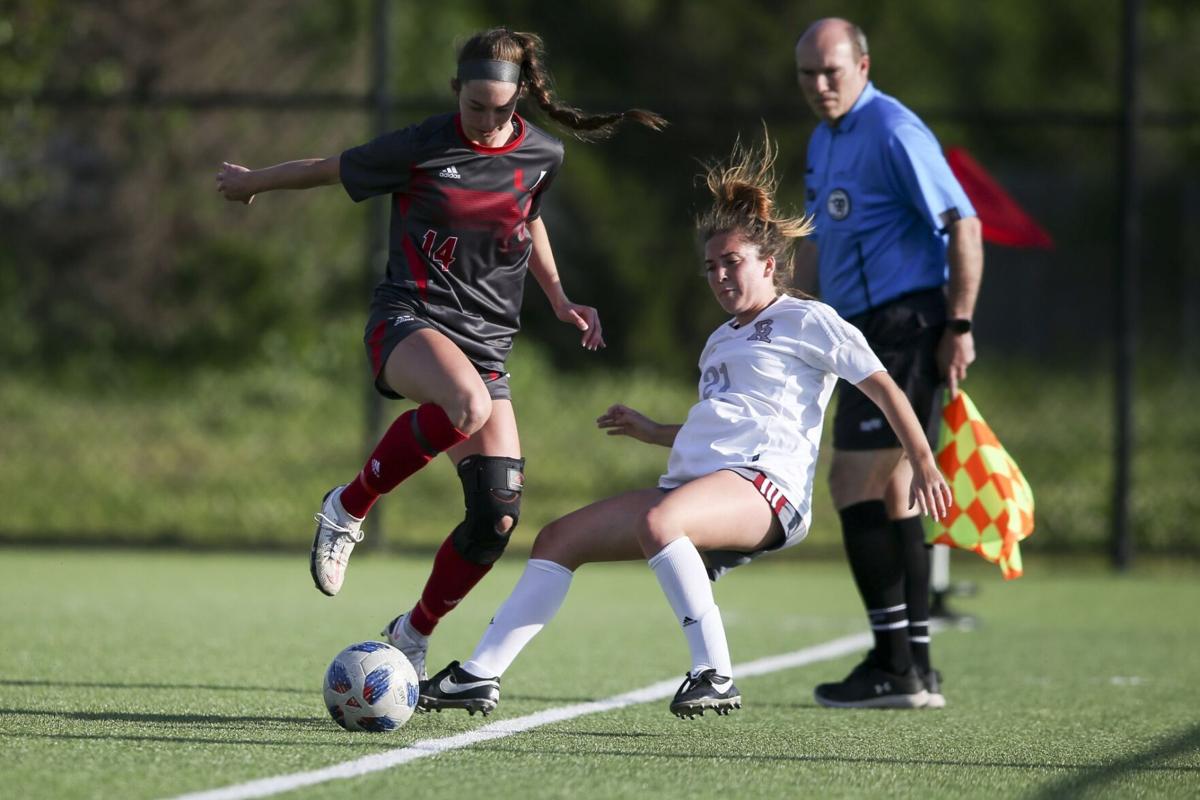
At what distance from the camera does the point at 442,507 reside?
10961 millimetres

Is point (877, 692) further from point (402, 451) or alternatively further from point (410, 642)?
point (402, 451)

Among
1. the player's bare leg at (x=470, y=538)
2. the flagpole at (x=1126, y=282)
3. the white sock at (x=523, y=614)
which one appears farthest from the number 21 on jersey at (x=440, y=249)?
the flagpole at (x=1126, y=282)

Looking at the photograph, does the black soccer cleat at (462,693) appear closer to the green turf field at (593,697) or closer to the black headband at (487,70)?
the green turf field at (593,697)

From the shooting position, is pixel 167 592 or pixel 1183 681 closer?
pixel 1183 681

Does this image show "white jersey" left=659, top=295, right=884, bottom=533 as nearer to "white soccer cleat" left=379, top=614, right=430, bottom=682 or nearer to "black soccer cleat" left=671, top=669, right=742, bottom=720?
"black soccer cleat" left=671, top=669, right=742, bottom=720

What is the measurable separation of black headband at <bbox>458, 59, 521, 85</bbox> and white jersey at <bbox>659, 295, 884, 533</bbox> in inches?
38.3

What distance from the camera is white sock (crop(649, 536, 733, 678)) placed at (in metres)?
3.88

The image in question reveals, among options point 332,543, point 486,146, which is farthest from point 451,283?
point 332,543

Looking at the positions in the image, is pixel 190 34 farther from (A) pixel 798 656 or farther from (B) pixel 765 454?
(B) pixel 765 454

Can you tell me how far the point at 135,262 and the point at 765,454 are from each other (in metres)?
9.65

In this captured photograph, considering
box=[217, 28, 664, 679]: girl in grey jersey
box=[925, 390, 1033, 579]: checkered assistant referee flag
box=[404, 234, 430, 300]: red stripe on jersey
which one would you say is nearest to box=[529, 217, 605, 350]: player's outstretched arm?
box=[217, 28, 664, 679]: girl in grey jersey

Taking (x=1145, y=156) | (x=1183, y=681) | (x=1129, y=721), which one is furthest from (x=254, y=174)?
(x=1145, y=156)

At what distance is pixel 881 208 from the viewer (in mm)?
5023

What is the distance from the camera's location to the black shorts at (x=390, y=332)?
4.38 metres
